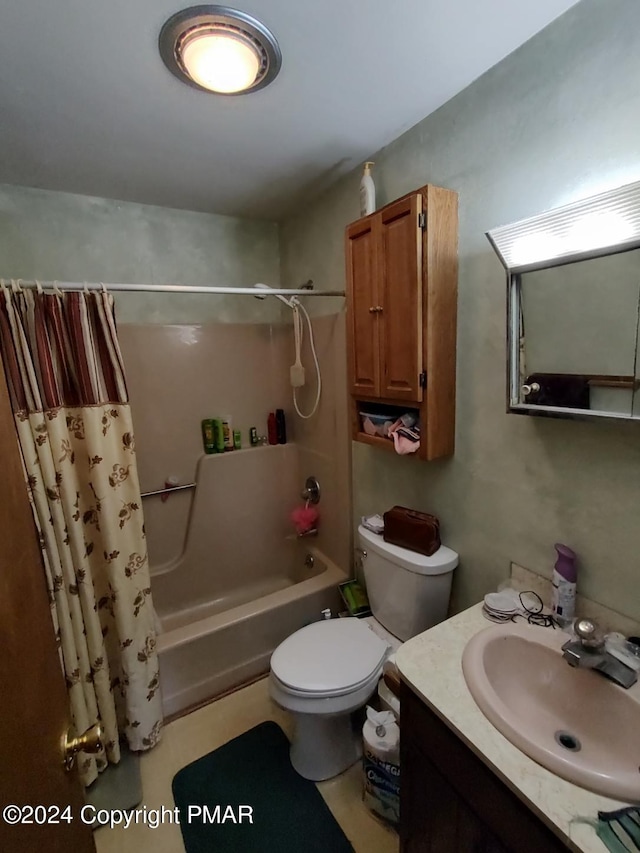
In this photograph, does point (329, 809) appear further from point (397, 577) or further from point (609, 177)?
point (609, 177)

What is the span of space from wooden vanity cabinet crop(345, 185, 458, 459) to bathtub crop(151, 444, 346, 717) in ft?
3.42

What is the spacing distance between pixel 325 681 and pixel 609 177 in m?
1.67

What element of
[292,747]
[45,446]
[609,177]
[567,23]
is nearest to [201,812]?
[292,747]

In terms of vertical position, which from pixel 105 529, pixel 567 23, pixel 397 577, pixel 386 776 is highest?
pixel 567 23

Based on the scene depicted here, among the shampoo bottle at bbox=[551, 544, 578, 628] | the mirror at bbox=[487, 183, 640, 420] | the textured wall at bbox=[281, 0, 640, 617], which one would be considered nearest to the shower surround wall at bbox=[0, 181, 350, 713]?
the textured wall at bbox=[281, 0, 640, 617]

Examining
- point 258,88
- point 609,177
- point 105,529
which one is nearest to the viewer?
point 609,177

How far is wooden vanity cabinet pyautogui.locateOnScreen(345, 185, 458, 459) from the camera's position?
1.24 meters

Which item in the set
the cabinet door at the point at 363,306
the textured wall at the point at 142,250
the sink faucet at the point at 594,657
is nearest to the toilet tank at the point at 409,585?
the sink faucet at the point at 594,657

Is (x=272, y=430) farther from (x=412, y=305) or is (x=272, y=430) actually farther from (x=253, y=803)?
(x=253, y=803)

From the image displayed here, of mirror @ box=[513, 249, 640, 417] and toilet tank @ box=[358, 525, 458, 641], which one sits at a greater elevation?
mirror @ box=[513, 249, 640, 417]

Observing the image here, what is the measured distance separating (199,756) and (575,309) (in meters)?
2.08

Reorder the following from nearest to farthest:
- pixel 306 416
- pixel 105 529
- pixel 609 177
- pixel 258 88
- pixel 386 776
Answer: pixel 609 177
pixel 258 88
pixel 386 776
pixel 105 529
pixel 306 416

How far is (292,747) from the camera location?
1542mm

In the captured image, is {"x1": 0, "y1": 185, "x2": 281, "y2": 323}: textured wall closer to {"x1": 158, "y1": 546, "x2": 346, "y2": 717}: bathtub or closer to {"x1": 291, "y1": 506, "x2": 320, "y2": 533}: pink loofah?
{"x1": 291, "y1": 506, "x2": 320, "y2": 533}: pink loofah
